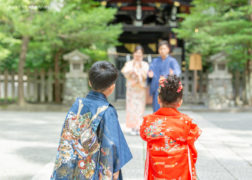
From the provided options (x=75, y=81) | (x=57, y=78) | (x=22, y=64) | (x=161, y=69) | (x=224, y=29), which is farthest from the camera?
(x=57, y=78)

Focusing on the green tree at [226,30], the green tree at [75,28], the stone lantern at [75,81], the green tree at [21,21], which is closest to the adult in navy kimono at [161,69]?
the green tree at [21,21]

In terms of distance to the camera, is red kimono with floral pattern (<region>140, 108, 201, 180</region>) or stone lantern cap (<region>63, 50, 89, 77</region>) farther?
stone lantern cap (<region>63, 50, 89, 77</region>)

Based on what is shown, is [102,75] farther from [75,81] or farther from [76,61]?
[76,61]

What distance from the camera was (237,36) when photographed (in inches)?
396

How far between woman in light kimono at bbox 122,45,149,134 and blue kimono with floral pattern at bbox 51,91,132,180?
384 cm

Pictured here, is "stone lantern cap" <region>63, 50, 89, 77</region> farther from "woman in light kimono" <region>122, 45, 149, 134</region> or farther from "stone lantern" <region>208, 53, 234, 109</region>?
"woman in light kimono" <region>122, 45, 149, 134</region>

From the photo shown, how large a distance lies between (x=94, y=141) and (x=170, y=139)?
62cm

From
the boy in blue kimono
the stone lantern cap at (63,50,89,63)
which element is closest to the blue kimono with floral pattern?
the boy in blue kimono

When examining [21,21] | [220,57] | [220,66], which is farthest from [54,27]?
[220,66]

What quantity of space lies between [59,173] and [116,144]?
0.44 meters

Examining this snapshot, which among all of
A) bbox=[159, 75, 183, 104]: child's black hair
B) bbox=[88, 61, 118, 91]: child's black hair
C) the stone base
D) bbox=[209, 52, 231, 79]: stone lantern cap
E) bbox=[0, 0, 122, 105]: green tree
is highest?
bbox=[0, 0, 122, 105]: green tree

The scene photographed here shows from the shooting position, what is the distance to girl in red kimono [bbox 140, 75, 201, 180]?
7.23ft

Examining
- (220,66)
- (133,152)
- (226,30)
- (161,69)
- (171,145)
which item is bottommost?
(133,152)

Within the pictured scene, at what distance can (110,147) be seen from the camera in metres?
1.90
